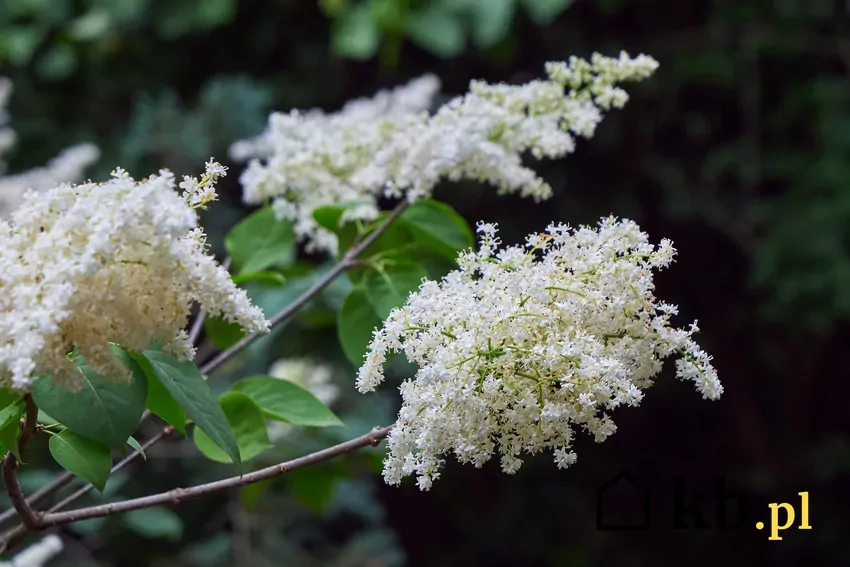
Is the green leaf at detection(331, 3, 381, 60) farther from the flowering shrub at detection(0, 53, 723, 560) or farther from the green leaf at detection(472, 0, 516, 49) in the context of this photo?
the flowering shrub at detection(0, 53, 723, 560)

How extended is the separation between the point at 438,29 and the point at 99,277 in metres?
1.07

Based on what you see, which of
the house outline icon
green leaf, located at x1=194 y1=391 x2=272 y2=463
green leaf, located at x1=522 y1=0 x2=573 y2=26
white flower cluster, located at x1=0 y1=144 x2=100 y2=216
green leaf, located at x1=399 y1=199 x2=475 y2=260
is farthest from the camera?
green leaf, located at x1=522 y1=0 x2=573 y2=26

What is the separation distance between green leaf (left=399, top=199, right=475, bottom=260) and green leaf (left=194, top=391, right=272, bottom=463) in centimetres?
18

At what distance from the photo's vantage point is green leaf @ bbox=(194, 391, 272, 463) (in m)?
0.54

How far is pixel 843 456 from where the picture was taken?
5.82ft

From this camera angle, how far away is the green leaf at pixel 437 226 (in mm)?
650

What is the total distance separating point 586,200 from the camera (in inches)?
64.3

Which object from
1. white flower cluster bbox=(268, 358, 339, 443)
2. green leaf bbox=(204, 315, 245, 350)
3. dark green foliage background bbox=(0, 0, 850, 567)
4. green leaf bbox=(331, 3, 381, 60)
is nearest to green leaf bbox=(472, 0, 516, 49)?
dark green foliage background bbox=(0, 0, 850, 567)

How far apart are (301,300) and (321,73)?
39.8 inches

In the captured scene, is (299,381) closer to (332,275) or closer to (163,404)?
(332,275)

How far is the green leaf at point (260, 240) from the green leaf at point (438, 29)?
0.67 meters

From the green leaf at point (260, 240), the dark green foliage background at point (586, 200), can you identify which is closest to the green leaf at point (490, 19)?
the dark green foliage background at point (586, 200)

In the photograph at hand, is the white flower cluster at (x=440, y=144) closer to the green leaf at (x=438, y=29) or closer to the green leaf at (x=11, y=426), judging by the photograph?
the green leaf at (x=11, y=426)

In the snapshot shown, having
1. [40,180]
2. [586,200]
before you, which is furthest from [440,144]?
[586,200]
